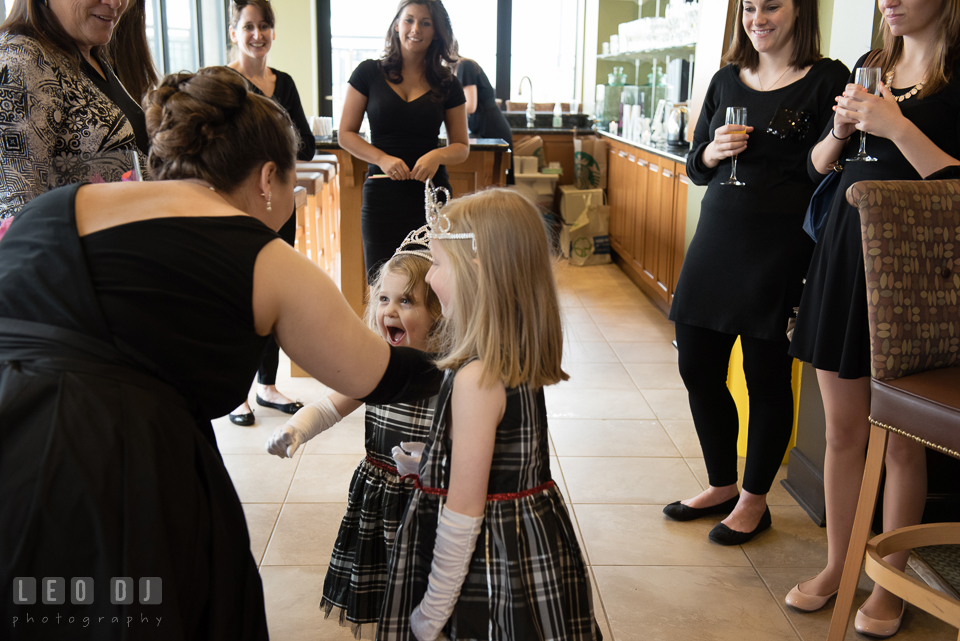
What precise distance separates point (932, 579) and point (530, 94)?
581cm

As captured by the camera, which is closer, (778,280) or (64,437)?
(64,437)

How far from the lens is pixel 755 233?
6.43 ft

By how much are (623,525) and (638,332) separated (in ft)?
7.11

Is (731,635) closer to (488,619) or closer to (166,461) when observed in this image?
(488,619)

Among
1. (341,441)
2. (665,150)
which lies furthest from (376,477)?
(665,150)

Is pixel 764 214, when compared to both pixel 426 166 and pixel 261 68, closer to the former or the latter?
pixel 426 166

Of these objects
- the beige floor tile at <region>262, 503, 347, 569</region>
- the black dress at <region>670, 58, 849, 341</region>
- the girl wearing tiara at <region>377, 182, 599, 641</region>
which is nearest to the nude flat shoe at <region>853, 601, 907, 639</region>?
the black dress at <region>670, 58, 849, 341</region>

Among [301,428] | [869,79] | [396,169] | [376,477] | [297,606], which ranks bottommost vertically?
[297,606]

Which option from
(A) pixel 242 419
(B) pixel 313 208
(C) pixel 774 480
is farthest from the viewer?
(B) pixel 313 208

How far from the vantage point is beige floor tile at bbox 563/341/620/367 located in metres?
3.75

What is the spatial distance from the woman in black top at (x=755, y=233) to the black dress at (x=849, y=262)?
181 mm

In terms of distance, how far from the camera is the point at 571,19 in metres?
7.64

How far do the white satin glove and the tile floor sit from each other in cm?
40

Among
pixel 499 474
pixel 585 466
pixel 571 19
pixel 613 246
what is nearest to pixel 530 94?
pixel 571 19
